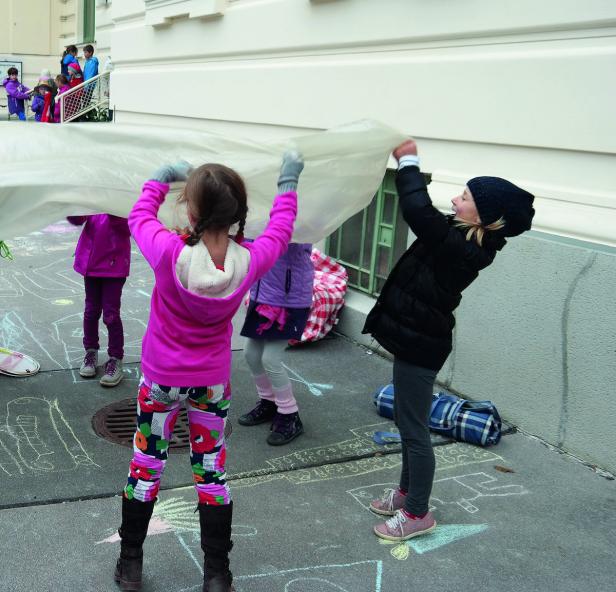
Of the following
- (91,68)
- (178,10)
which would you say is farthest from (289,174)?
(91,68)

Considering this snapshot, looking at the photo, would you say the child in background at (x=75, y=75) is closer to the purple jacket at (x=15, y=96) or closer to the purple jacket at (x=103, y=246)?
the purple jacket at (x=15, y=96)

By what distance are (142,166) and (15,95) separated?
822 inches

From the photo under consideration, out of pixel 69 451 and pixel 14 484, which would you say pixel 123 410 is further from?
pixel 14 484

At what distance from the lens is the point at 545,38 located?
4320mm

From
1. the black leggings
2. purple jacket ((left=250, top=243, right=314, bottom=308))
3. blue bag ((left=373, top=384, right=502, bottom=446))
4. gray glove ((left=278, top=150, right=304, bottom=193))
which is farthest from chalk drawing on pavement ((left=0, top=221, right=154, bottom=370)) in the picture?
gray glove ((left=278, top=150, right=304, bottom=193))

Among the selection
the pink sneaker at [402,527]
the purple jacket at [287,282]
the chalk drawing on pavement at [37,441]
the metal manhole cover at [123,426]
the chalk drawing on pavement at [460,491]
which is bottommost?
the metal manhole cover at [123,426]

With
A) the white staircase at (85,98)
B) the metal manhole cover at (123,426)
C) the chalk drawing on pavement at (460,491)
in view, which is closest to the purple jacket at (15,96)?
the white staircase at (85,98)

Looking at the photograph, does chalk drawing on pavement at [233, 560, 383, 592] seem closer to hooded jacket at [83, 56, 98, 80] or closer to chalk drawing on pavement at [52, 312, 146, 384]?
chalk drawing on pavement at [52, 312, 146, 384]

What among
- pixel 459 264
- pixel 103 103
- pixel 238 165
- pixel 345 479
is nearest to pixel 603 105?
pixel 459 264

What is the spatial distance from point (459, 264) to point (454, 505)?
1.26 m

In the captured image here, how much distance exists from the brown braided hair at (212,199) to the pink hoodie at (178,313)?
98mm

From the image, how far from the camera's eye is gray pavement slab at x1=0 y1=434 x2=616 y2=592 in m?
2.87

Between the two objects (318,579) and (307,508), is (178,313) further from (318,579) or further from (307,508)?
(307,508)

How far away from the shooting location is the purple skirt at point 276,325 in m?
4.01
